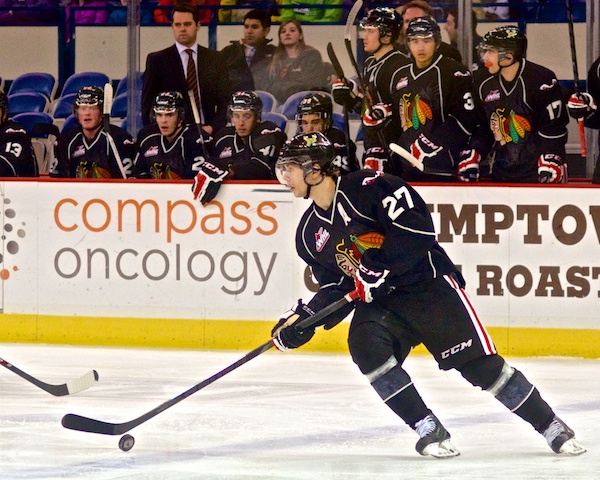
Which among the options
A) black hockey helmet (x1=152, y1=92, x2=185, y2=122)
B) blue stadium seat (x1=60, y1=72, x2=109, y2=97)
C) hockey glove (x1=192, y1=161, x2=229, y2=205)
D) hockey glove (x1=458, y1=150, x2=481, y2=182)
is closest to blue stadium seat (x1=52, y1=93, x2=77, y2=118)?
blue stadium seat (x1=60, y1=72, x2=109, y2=97)

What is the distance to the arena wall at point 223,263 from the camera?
5.46 meters

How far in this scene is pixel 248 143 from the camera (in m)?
6.02

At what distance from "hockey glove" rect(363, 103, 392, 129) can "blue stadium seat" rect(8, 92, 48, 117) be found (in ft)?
6.62

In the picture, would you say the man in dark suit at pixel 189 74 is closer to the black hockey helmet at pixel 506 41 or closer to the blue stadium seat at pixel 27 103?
the blue stadium seat at pixel 27 103

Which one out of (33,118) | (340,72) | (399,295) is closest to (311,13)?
(340,72)

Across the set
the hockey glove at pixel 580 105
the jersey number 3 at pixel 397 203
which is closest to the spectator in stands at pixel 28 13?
the hockey glove at pixel 580 105

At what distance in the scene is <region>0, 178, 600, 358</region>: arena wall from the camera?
5.46 metres

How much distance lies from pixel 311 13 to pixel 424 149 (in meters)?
1.22

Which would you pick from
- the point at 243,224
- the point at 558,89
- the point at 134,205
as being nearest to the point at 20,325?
the point at 134,205

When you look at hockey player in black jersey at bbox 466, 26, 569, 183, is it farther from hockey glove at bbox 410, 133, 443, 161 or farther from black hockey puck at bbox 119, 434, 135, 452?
black hockey puck at bbox 119, 434, 135, 452

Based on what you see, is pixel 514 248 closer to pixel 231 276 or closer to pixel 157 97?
pixel 231 276

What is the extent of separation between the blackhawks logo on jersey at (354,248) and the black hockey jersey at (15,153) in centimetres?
293

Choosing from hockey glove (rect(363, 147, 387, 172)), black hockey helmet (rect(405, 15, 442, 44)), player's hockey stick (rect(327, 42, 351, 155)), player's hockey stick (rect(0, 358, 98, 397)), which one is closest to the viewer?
player's hockey stick (rect(0, 358, 98, 397))

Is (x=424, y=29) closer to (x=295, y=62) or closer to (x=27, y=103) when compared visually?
(x=295, y=62)
